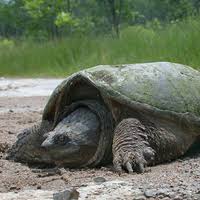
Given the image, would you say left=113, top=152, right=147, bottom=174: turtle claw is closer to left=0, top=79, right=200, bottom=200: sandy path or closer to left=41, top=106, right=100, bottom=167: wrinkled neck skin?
left=0, top=79, right=200, bottom=200: sandy path

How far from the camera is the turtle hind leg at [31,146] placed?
297 centimetres

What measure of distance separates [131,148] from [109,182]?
349mm

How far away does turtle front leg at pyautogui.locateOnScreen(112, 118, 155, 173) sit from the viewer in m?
2.49

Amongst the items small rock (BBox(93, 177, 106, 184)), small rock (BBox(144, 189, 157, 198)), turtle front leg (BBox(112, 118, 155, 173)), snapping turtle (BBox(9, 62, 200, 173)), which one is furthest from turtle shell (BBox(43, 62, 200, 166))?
small rock (BBox(144, 189, 157, 198))

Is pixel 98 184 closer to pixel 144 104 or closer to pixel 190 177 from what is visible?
pixel 190 177

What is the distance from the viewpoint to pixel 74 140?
2.64 meters

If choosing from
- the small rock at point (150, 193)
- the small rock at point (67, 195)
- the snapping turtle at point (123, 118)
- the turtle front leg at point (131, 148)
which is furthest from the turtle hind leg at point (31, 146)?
the small rock at point (150, 193)

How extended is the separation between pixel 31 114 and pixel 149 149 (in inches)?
113

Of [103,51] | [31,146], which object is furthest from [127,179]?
[103,51]

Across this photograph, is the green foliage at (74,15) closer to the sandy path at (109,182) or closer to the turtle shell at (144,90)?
the turtle shell at (144,90)

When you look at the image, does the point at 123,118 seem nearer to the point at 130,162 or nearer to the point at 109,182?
the point at 130,162

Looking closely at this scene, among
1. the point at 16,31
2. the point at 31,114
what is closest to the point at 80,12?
the point at 16,31

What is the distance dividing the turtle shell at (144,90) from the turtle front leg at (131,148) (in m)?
0.10

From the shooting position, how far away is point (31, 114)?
533cm
